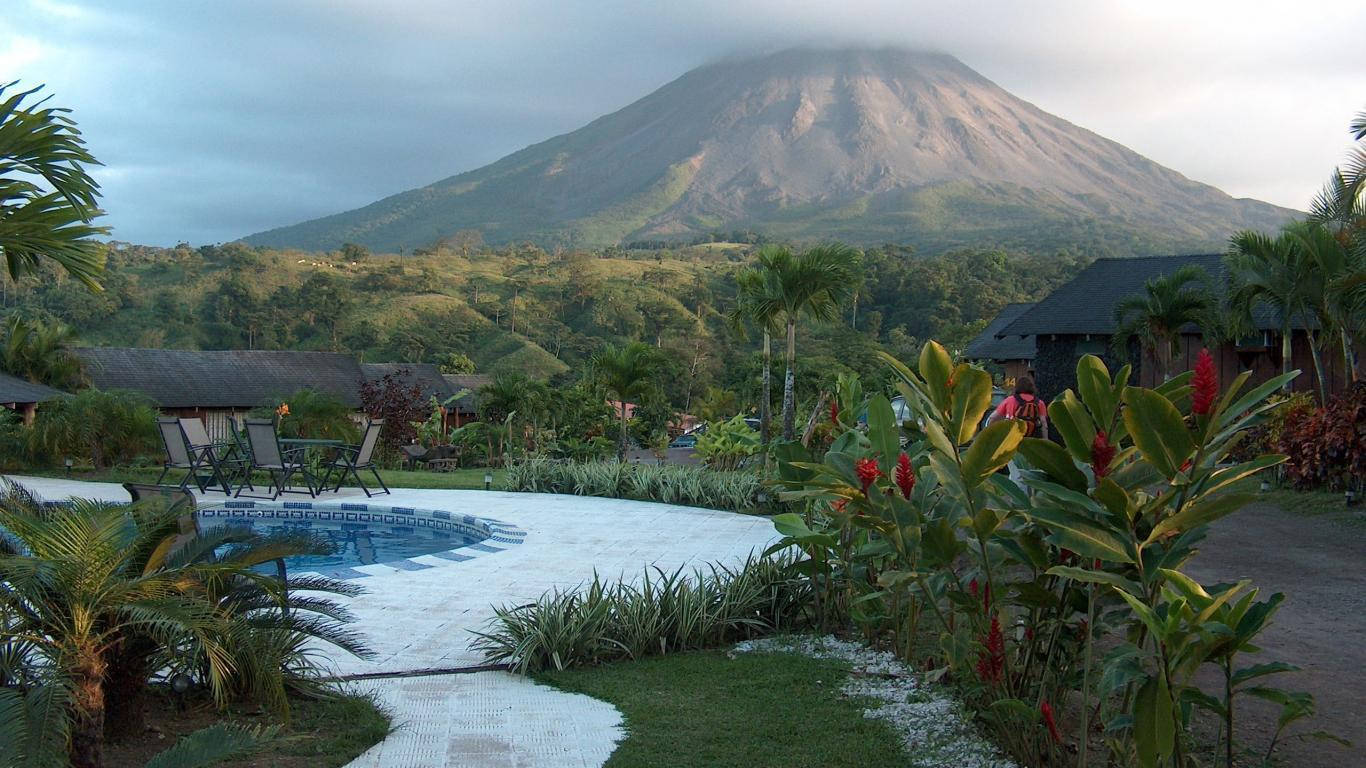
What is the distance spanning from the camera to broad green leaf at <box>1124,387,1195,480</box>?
2.62 m

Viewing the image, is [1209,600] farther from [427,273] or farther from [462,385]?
[427,273]

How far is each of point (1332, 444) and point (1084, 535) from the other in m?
9.01

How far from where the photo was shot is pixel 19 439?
14.2 meters

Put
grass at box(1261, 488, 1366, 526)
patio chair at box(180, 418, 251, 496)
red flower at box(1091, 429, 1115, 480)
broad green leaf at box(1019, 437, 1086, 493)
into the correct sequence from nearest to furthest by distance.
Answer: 1. red flower at box(1091, 429, 1115, 480)
2. broad green leaf at box(1019, 437, 1086, 493)
3. grass at box(1261, 488, 1366, 526)
4. patio chair at box(180, 418, 251, 496)

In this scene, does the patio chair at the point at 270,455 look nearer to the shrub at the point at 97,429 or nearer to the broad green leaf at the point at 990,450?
the shrub at the point at 97,429

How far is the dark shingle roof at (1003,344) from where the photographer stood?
95.6 ft

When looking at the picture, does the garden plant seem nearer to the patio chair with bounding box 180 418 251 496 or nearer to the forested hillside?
the patio chair with bounding box 180 418 251 496

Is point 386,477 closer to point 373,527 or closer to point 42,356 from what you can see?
point 373,527

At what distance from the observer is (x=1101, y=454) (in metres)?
2.80

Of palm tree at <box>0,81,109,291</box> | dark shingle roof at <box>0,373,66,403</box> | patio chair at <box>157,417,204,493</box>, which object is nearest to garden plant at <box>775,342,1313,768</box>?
palm tree at <box>0,81,109,291</box>

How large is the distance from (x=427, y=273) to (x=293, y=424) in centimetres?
4865

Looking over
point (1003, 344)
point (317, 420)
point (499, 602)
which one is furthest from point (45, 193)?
point (1003, 344)

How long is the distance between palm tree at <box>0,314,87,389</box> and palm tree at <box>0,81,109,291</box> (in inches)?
730

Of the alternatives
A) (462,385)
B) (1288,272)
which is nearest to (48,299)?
(462,385)
